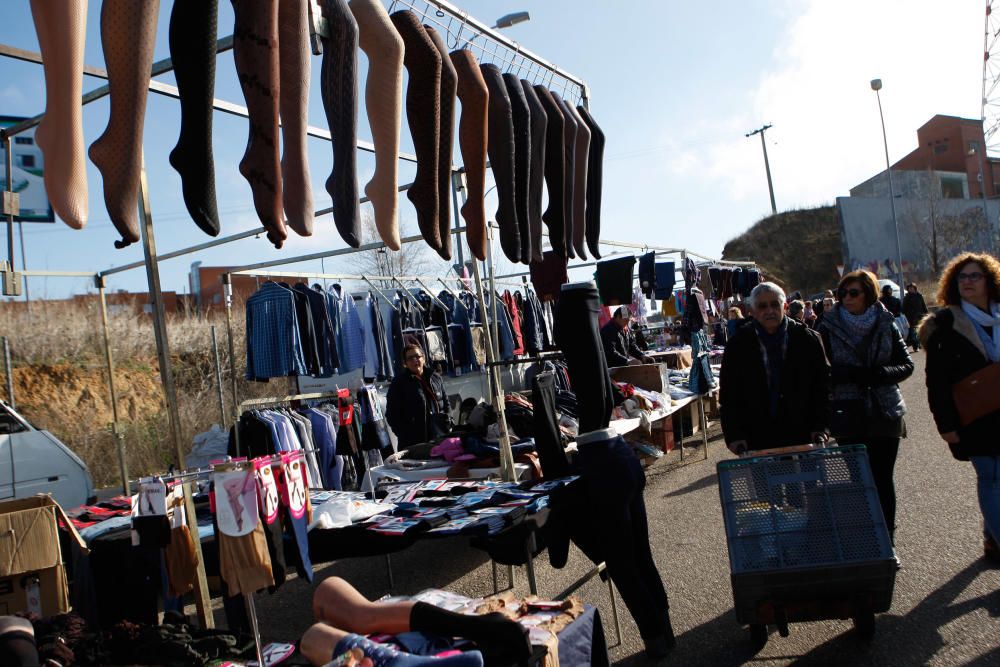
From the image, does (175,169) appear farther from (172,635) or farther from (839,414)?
(839,414)

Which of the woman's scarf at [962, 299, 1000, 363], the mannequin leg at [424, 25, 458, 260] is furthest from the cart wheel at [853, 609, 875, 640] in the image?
the mannequin leg at [424, 25, 458, 260]

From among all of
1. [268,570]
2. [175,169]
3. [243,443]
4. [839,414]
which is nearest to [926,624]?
[839,414]

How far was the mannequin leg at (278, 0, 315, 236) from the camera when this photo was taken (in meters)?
2.31

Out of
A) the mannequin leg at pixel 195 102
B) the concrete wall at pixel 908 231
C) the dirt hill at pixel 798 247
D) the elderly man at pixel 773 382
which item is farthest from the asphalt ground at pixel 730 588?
the dirt hill at pixel 798 247

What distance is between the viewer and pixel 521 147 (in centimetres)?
353

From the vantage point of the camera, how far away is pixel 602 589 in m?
4.55

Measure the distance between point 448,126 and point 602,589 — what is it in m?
3.00

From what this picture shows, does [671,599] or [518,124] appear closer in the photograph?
[518,124]

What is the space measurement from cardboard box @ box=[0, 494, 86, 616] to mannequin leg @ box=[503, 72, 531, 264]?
2.57 m

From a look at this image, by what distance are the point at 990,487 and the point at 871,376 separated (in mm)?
779

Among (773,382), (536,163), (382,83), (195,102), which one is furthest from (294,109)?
(773,382)

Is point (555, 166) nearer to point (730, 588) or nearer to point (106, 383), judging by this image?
point (730, 588)

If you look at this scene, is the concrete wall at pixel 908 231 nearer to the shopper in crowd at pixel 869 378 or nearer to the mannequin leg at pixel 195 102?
the shopper in crowd at pixel 869 378

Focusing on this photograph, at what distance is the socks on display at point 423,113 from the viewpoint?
286 cm
